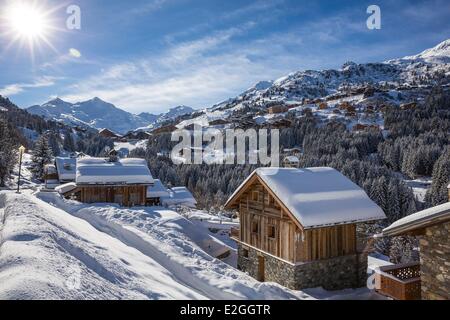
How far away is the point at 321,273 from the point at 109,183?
20945 mm

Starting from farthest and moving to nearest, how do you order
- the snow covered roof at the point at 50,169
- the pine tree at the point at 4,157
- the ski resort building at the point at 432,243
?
the snow covered roof at the point at 50,169, the pine tree at the point at 4,157, the ski resort building at the point at 432,243

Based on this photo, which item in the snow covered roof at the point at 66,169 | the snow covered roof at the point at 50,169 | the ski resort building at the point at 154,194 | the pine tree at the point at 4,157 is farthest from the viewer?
the snow covered roof at the point at 50,169

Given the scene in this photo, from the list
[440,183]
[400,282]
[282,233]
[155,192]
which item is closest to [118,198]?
[155,192]

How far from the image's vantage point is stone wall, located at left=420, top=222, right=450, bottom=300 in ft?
32.8

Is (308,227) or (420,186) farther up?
(308,227)

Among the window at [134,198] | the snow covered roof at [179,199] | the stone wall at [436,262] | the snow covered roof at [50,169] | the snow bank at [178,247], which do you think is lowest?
the snow covered roof at [179,199]

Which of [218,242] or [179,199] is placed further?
[179,199]

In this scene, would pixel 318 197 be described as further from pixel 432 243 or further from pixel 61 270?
pixel 61 270

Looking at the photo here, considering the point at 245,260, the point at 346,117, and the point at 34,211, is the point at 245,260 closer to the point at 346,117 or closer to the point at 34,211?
the point at 34,211

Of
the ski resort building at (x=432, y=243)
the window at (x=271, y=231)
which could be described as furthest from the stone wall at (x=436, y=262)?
the window at (x=271, y=231)

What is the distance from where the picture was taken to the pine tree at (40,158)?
6006cm

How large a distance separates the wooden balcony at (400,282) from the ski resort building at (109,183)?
23833 mm

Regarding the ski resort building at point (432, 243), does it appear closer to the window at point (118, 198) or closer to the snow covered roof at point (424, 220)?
the snow covered roof at point (424, 220)

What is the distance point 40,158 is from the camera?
61.1 metres
